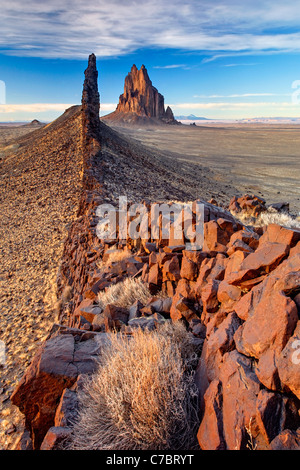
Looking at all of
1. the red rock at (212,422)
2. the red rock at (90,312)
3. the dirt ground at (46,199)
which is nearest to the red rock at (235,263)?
the red rock at (212,422)

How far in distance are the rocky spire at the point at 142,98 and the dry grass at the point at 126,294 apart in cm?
16798

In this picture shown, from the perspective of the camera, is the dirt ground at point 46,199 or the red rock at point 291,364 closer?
the red rock at point 291,364

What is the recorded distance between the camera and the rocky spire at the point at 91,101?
24219mm

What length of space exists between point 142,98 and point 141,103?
3.14 metres

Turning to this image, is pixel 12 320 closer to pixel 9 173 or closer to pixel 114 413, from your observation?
pixel 114 413

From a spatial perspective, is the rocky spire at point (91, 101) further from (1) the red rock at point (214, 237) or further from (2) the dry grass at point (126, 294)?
(1) the red rock at point (214, 237)

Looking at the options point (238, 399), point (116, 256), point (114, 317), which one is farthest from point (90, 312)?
point (238, 399)

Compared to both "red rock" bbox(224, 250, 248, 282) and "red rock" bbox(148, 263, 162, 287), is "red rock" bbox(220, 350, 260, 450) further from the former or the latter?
"red rock" bbox(148, 263, 162, 287)

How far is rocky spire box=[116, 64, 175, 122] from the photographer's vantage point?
167000 millimetres

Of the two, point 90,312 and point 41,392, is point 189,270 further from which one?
point 41,392

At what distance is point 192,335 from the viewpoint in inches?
165

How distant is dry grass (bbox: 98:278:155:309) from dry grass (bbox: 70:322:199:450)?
2.36m

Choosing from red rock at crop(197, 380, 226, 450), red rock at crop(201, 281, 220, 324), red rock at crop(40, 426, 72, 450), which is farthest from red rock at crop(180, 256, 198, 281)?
red rock at crop(40, 426, 72, 450)
